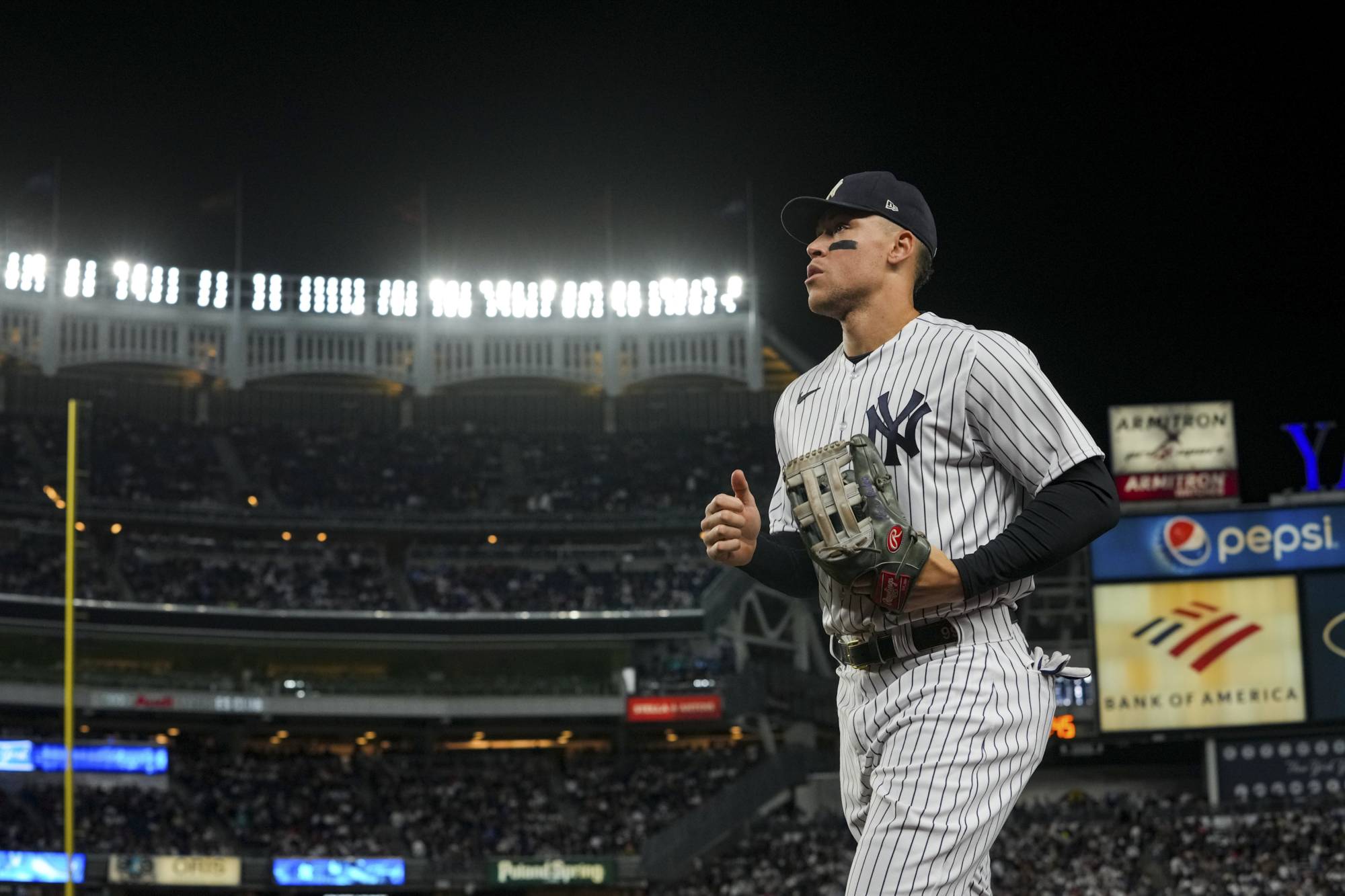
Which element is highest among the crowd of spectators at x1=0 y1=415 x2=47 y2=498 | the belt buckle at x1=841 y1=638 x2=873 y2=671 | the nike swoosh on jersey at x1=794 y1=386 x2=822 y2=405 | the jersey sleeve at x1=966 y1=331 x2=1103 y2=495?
the crowd of spectators at x1=0 y1=415 x2=47 y2=498

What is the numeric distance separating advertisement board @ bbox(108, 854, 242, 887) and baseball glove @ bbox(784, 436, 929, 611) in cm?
3261

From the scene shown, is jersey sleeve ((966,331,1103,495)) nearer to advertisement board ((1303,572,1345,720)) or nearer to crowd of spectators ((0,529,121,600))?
advertisement board ((1303,572,1345,720))

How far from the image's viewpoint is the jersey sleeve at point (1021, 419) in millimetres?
3680

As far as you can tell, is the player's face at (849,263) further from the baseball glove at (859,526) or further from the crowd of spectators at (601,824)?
the crowd of spectators at (601,824)

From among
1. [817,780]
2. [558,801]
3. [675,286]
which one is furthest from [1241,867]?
[675,286]

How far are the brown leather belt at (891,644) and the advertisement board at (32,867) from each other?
109 ft

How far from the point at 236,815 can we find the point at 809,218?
1352 inches

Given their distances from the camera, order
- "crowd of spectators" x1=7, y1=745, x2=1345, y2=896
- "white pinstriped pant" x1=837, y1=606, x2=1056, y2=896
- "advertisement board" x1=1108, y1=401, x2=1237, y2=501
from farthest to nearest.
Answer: "advertisement board" x1=1108, y1=401, x2=1237, y2=501, "crowd of spectators" x1=7, y1=745, x2=1345, y2=896, "white pinstriped pant" x1=837, y1=606, x2=1056, y2=896

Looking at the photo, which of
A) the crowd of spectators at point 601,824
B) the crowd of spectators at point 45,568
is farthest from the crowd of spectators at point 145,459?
the crowd of spectators at point 601,824

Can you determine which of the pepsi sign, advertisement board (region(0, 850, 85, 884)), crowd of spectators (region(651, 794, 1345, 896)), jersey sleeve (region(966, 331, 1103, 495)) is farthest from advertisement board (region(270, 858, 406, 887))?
jersey sleeve (region(966, 331, 1103, 495))

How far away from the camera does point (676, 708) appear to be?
38.3 metres

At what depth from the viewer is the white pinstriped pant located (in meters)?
3.48

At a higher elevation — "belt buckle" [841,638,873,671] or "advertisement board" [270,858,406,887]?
"belt buckle" [841,638,873,671]

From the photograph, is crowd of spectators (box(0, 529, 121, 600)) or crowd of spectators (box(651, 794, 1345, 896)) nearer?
crowd of spectators (box(651, 794, 1345, 896))
